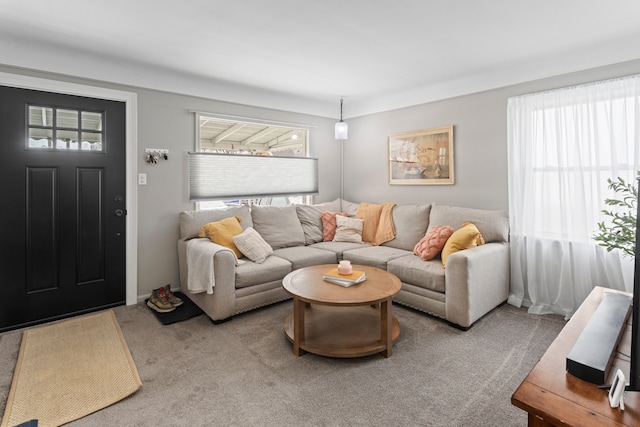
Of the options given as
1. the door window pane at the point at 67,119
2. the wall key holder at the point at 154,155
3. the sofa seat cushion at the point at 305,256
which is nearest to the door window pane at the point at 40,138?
the door window pane at the point at 67,119

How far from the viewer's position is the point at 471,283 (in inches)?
108

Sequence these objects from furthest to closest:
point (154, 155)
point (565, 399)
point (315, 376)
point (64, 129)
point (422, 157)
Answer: point (422, 157)
point (154, 155)
point (64, 129)
point (315, 376)
point (565, 399)

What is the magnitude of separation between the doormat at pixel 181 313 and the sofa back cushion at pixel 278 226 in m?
1.10

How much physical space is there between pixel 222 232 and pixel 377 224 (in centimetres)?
196

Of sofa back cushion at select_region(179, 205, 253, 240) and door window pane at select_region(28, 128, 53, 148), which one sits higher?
door window pane at select_region(28, 128, 53, 148)

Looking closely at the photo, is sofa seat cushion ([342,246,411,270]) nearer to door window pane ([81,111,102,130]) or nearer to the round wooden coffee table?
the round wooden coffee table

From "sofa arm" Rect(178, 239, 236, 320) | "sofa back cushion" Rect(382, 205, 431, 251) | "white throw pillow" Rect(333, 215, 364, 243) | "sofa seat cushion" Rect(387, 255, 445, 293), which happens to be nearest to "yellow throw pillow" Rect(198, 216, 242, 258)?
"sofa arm" Rect(178, 239, 236, 320)

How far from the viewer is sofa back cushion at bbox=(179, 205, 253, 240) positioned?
11.7 feet

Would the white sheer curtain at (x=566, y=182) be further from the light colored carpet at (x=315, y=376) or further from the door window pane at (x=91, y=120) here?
the door window pane at (x=91, y=120)

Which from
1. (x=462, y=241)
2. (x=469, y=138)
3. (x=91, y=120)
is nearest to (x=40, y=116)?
(x=91, y=120)

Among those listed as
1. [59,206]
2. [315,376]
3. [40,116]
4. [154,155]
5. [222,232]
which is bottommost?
[315,376]

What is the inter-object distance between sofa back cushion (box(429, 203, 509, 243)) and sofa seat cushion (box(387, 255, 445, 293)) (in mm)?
514

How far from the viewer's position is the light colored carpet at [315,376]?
5.81 feet

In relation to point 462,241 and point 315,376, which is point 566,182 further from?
point 315,376
